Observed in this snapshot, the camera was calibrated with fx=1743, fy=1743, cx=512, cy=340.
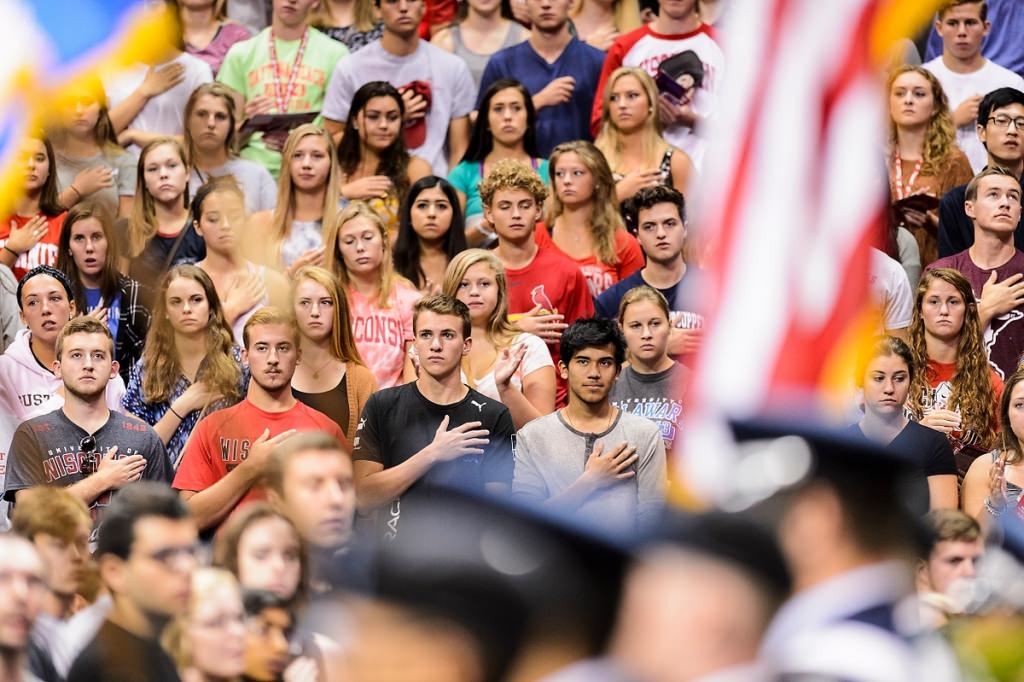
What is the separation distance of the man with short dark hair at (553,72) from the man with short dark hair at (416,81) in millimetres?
175

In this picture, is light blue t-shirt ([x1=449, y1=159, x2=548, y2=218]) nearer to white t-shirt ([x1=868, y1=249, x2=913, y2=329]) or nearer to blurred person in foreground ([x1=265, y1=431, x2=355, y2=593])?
white t-shirt ([x1=868, y1=249, x2=913, y2=329])

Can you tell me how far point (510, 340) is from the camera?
7.94m

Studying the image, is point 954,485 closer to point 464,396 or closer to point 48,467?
point 464,396

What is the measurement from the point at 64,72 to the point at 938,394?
6239 millimetres

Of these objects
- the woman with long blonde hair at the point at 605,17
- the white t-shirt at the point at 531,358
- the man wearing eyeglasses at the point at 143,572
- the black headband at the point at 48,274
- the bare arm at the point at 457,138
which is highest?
the woman with long blonde hair at the point at 605,17

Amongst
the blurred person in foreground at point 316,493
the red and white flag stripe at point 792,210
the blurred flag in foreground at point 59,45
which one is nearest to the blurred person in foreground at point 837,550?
the red and white flag stripe at point 792,210

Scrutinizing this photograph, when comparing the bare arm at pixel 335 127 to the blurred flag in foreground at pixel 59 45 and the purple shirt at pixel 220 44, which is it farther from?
the blurred flag in foreground at pixel 59 45

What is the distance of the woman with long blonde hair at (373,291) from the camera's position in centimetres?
820

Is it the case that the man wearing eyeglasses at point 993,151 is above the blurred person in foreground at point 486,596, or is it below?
above

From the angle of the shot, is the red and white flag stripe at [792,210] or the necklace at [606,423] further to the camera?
the necklace at [606,423]

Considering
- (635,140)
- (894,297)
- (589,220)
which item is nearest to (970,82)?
(635,140)

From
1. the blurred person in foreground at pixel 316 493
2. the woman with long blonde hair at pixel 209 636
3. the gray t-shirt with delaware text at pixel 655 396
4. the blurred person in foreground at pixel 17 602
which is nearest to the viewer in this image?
the blurred person in foreground at pixel 17 602

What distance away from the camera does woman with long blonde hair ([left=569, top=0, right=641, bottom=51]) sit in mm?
11039

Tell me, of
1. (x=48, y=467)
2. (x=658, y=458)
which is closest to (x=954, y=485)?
(x=658, y=458)
